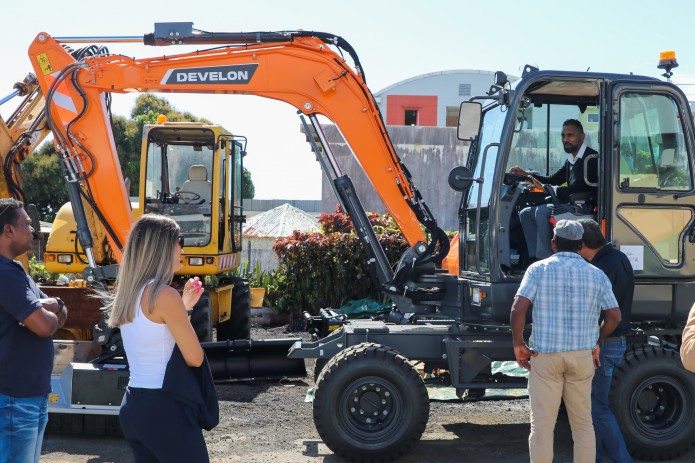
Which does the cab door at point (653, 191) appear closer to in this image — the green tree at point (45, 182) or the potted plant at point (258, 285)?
the potted plant at point (258, 285)

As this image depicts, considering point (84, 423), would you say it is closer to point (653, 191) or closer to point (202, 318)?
point (202, 318)

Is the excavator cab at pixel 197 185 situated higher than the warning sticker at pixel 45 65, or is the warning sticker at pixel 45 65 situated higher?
the warning sticker at pixel 45 65

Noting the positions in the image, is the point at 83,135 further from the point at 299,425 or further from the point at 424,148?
the point at 424,148

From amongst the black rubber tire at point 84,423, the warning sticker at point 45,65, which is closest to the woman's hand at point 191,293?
the black rubber tire at point 84,423

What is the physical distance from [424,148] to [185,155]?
8.86 metres

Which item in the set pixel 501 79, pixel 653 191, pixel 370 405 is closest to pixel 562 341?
pixel 370 405

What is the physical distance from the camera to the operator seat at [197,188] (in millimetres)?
11273

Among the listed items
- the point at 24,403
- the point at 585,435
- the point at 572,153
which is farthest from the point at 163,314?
the point at 572,153

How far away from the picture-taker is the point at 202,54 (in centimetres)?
812

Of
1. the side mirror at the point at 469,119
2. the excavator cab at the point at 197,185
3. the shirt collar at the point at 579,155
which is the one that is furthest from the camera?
the excavator cab at the point at 197,185

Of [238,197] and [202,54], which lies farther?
[238,197]

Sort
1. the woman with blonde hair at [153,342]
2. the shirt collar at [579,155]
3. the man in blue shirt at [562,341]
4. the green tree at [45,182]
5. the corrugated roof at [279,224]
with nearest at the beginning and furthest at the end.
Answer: the woman with blonde hair at [153,342], the man in blue shirt at [562,341], the shirt collar at [579,155], the corrugated roof at [279,224], the green tree at [45,182]

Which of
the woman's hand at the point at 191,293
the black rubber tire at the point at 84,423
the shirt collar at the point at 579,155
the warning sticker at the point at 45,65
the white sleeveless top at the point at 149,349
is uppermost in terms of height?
the warning sticker at the point at 45,65

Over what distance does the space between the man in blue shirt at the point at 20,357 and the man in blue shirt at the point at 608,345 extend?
149 inches
